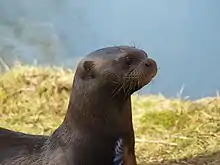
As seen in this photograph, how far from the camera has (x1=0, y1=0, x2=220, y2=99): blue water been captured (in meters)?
4.79

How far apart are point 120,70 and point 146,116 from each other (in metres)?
2.12

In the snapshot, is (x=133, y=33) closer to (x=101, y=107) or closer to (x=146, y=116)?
(x=146, y=116)

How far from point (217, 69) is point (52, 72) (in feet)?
3.82

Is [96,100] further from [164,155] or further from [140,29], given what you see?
[140,29]

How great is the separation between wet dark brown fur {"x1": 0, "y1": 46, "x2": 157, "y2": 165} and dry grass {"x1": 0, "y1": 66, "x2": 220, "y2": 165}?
1.38 m

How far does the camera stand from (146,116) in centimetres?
420

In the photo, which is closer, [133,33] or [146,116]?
[146,116]

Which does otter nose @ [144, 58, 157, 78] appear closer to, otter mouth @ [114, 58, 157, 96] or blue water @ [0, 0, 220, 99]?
otter mouth @ [114, 58, 157, 96]

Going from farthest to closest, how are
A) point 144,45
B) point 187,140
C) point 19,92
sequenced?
1. point 144,45
2. point 19,92
3. point 187,140

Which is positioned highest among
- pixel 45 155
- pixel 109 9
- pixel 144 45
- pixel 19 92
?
pixel 109 9

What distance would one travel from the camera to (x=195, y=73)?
4.80 metres

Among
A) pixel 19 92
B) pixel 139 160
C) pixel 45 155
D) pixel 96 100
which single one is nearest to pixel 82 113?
pixel 96 100

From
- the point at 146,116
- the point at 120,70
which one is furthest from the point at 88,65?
the point at 146,116

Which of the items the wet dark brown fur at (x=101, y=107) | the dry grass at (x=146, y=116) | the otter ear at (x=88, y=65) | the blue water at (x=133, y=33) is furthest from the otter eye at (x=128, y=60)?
the blue water at (x=133, y=33)
